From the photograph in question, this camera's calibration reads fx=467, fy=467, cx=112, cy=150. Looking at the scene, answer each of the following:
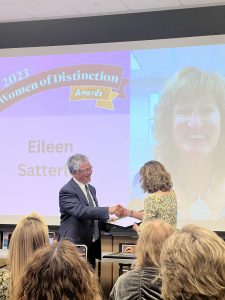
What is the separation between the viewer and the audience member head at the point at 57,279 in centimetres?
124

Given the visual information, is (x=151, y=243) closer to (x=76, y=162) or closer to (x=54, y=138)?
(x=76, y=162)

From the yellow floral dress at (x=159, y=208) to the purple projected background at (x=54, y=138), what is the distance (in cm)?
174

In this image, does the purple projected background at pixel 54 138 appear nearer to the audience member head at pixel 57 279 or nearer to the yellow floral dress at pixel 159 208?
the yellow floral dress at pixel 159 208

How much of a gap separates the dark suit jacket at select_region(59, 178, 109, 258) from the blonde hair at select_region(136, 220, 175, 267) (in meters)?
1.56

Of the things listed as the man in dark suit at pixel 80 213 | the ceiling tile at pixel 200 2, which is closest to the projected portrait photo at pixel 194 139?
the ceiling tile at pixel 200 2

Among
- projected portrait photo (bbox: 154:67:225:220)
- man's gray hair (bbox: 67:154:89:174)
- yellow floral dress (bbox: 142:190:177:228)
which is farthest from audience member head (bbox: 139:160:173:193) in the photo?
projected portrait photo (bbox: 154:67:225:220)

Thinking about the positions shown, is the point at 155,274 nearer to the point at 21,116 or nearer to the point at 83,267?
the point at 83,267

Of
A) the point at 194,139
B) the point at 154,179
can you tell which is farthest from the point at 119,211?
the point at 194,139

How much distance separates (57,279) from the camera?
4.08 ft

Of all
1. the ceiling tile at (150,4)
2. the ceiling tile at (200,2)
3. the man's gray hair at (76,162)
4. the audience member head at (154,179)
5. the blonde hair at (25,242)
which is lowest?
the blonde hair at (25,242)

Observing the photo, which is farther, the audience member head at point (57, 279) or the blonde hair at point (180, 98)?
the blonde hair at point (180, 98)

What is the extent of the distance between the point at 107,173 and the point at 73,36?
1668mm

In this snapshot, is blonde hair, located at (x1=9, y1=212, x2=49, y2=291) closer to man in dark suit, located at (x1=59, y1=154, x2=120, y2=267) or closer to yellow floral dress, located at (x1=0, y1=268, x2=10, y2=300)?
yellow floral dress, located at (x1=0, y1=268, x2=10, y2=300)

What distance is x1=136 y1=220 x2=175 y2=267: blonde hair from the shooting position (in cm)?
206
